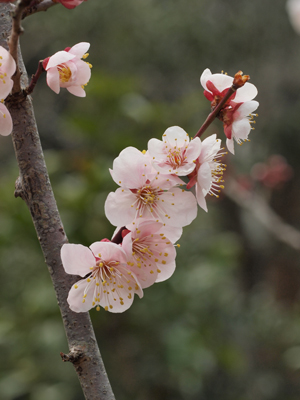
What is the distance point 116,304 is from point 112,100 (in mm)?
2212

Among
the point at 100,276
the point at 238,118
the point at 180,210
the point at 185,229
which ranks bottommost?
the point at 185,229

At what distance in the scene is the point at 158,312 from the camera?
8.01ft

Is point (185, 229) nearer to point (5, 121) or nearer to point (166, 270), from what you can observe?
point (166, 270)

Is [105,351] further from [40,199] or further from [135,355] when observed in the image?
[40,199]

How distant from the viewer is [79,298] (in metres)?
0.56

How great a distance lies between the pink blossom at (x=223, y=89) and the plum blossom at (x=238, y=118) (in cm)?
1

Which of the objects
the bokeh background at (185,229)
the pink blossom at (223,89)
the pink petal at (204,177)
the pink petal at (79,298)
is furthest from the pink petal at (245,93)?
the bokeh background at (185,229)

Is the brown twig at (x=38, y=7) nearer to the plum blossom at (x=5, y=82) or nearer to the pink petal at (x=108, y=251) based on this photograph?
the plum blossom at (x=5, y=82)

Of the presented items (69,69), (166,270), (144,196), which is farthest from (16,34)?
(166,270)

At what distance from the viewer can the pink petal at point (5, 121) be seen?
0.53 metres

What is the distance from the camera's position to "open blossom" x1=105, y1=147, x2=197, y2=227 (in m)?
0.59

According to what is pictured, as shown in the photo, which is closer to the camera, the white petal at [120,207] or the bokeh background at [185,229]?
the white petal at [120,207]

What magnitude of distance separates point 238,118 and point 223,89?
5 centimetres

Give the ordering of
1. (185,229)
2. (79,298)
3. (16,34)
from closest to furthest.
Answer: (16,34), (79,298), (185,229)
